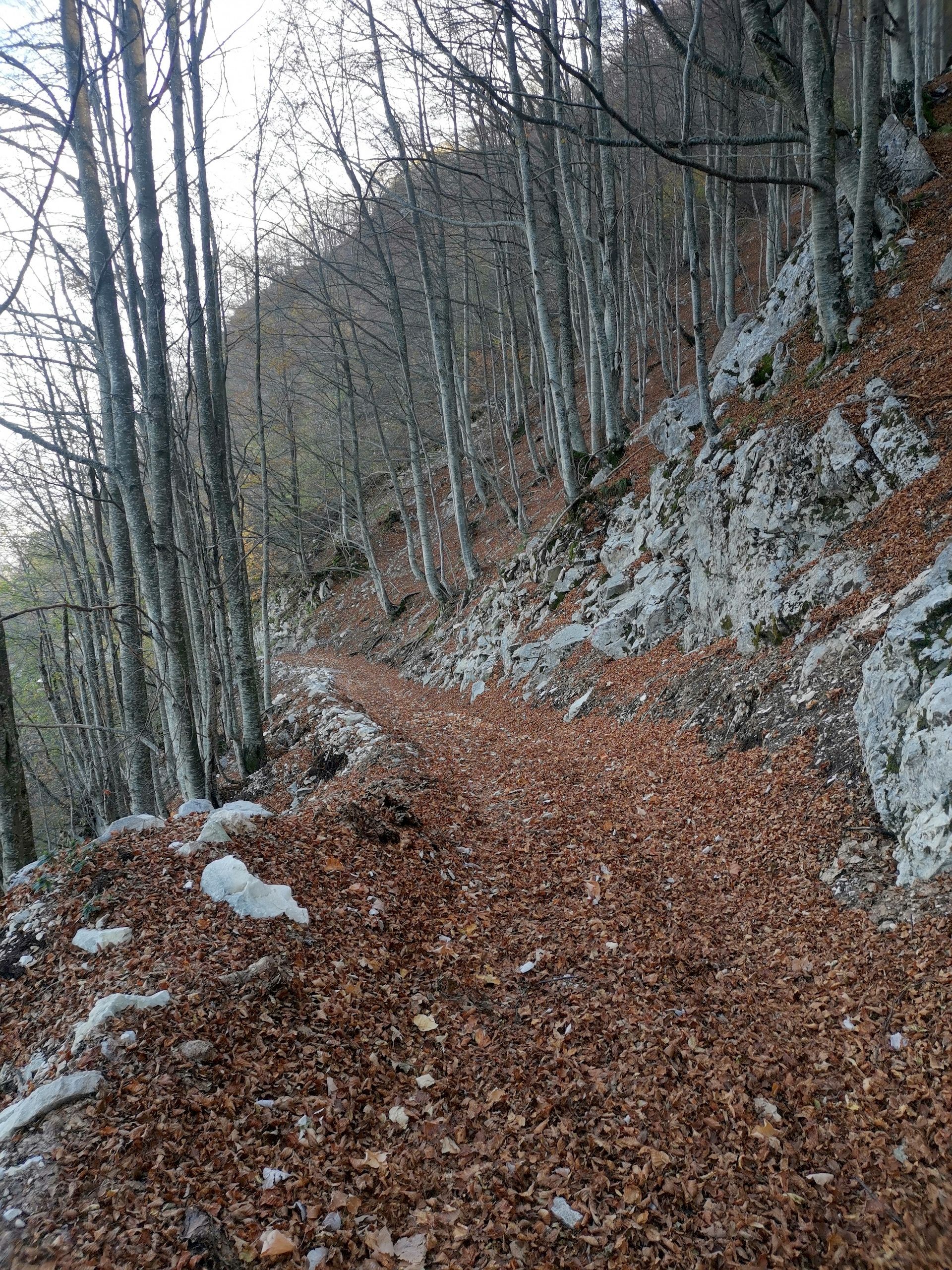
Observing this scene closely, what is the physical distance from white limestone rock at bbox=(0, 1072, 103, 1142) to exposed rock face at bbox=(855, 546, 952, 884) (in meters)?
4.26

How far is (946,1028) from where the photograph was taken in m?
2.91

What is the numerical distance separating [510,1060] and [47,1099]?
2.03 metres

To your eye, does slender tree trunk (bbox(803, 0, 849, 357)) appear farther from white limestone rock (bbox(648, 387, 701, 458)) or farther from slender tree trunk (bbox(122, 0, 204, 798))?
slender tree trunk (bbox(122, 0, 204, 798))

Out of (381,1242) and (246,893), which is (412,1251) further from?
(246,893)

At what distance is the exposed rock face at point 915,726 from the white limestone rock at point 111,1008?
4.11 meters

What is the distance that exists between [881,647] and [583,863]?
275 cm

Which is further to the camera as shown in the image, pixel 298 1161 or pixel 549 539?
pixel 549 539

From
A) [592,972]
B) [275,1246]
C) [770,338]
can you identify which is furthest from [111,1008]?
[770,338]

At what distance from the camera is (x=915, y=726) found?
3.99 meters

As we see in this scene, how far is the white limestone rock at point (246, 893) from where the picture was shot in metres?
3.90

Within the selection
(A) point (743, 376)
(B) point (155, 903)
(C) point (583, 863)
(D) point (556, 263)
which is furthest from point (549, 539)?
(B) point (155, 903)

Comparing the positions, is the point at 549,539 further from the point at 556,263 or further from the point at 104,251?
the point at 104,251

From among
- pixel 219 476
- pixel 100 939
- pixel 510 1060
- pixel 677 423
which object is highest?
pixel 219 476

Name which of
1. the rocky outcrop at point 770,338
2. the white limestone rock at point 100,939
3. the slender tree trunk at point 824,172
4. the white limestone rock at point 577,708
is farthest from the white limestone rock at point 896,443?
the white limestone rock at point 100,939
